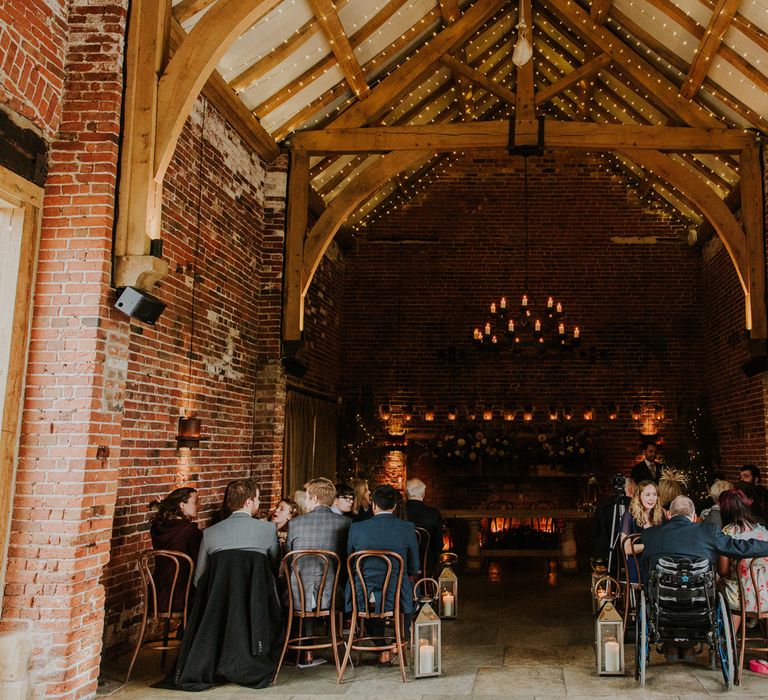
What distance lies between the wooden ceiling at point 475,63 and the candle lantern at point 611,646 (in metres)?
5.02

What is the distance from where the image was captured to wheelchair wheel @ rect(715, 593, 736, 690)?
4.25 metres

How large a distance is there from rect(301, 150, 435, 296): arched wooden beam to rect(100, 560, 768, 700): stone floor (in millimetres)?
3933

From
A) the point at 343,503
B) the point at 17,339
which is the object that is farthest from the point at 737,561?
the point at 17,339

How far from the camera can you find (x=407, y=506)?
238 inches

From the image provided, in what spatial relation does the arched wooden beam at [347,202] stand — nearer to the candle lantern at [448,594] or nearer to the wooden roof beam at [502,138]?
the wooden roof beam at [502,138]

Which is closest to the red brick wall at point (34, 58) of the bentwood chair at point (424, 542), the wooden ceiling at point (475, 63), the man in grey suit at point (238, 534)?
the wooden ceiling at point (475, 63)

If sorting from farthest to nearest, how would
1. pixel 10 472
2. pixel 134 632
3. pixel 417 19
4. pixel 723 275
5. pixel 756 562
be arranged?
pixel 723 275 → pixel 417 19 → pixel 134 632 → pixel 756 562 → pixel 10 472

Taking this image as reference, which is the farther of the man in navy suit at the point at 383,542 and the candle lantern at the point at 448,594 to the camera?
the candle lantern at the point at 448,594

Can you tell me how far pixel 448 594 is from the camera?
6.27 m

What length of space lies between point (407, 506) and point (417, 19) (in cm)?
540

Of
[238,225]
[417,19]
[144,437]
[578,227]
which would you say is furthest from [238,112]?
[578,227]

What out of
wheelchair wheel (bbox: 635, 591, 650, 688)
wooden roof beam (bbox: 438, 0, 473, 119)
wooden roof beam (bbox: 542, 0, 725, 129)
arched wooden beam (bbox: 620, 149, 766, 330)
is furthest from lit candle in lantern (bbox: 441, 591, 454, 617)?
wooden roof beam (bbox: 438, 0, 473, 119)

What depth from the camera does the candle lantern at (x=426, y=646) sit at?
4539 millimetres

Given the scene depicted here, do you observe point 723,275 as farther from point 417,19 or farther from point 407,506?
point 407,506
